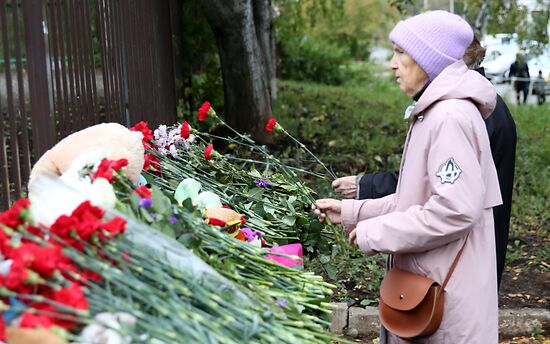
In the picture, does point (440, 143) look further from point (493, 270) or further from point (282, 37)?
point (282, 37)

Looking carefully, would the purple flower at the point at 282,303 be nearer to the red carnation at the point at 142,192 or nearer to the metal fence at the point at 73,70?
the red carnation at the point at 142,192

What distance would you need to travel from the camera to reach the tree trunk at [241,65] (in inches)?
331

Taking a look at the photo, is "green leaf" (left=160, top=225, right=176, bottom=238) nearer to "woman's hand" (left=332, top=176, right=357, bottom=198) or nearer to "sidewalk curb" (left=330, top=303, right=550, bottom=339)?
"woman's hand" (left=332, top=176, right=357, bottom=198)

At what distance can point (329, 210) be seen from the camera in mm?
2863

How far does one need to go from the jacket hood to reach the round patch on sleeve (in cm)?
21

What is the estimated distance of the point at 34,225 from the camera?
5.35 feet

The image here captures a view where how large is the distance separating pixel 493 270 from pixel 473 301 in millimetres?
135

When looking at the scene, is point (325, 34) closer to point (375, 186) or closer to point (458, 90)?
point (375, 186)

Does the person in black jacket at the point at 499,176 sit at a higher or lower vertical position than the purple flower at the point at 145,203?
lower

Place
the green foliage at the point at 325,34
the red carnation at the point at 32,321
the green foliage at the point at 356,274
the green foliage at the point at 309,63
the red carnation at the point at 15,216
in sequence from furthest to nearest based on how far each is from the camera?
the green foliage at the point at 309,63
the green foliage at the point at 325,34
the green foliage at the point at 356,274
the red carnation at the point at 15,216
the red carnation at the point at 32,321

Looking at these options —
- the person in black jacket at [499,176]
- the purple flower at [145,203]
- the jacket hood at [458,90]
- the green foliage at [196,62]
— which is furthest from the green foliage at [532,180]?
the purple flower at [145,203]

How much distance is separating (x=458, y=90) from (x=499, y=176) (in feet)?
3.12

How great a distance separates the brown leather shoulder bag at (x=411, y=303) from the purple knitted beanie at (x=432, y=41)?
575mm

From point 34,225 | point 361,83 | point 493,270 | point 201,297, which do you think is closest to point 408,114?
point 493,270
